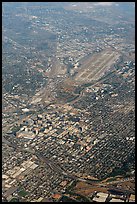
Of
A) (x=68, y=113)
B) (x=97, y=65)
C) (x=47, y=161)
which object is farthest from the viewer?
(x=97, y=65)

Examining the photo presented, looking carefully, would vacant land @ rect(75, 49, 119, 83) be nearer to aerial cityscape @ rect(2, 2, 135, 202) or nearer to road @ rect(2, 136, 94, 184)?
aerial cityscape @ rect(2, 2, 135, 202)

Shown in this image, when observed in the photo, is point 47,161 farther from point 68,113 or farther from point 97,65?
point 97,65

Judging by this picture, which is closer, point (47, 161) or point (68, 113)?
point (47, 161)

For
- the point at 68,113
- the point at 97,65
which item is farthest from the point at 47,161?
the point at 97,65

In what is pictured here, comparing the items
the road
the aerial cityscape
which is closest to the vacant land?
the aerial cityscape

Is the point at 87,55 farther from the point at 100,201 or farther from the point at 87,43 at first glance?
the point at 100,201

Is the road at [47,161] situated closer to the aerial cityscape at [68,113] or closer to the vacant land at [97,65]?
the aerial cityscape at [68,113]

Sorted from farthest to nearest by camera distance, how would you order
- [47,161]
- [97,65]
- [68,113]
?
[97,65] → [68,113] → [47,161]

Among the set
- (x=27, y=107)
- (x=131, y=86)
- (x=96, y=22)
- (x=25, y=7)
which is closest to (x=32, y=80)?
(x=27, y=107)

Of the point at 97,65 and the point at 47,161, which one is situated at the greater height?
the point at 97,65

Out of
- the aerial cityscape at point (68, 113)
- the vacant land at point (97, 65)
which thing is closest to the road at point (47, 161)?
the aerial cityscape at point (68, 113)
